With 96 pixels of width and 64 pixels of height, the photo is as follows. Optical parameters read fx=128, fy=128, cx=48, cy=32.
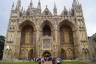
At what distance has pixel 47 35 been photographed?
36.1m

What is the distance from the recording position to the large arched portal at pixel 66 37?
36666mm

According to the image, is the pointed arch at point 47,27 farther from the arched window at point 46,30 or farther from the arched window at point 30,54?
the arched window at point 30,54

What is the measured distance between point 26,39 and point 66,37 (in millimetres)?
11903

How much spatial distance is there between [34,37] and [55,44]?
634 centimetres

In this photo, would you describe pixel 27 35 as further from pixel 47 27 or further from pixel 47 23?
pixel 47 23

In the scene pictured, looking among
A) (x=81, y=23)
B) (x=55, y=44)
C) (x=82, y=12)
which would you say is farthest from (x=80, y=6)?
(x=55, y=44)

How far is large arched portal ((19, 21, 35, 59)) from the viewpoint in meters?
36.2

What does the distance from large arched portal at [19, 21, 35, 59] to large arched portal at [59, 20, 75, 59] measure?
8581 mm

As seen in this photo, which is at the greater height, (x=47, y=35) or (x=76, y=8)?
(x=76, y=8)

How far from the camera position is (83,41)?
33.8 meters

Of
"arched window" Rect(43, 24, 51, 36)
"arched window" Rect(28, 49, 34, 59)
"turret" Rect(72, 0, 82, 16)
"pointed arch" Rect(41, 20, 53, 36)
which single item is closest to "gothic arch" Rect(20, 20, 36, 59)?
"arched window" Rect(28, 49, 34, 59)

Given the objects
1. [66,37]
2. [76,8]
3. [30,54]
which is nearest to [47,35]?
[66,37]

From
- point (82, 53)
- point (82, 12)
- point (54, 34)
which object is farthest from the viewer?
point (82, 12)

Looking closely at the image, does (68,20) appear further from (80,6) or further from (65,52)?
(65,52)
